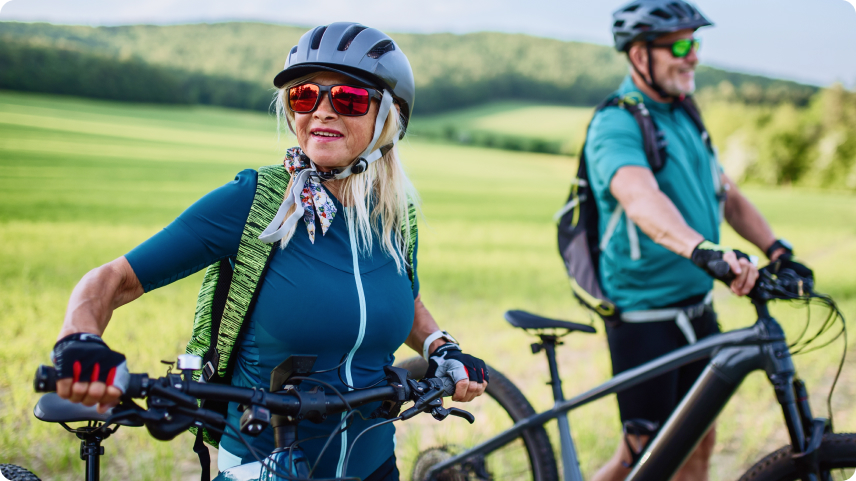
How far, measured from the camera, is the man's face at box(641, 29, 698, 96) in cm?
304

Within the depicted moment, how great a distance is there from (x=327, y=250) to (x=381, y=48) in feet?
2.29

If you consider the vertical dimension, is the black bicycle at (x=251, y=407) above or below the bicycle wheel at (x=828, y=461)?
above

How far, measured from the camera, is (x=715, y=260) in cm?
236

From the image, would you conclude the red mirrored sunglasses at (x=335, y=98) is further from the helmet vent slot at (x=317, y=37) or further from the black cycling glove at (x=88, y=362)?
the black cycling glove at (x=88, y=362)

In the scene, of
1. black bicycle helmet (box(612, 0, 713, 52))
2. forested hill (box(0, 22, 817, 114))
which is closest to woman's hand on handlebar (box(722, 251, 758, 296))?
black bicycle helmet (box(612, 0, 713, 52))

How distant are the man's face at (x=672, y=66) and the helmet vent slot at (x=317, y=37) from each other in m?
1.81

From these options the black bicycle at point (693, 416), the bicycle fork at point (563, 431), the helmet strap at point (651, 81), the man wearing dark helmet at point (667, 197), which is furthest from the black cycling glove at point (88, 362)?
the helmet strap at point (651, 81)

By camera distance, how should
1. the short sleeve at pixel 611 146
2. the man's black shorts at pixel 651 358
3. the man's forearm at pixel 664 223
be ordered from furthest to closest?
1. the man's black shorts at pixel 651 358
2. the short sleeve at pixel 611 146
3. the man's forearm at pixel 664 223

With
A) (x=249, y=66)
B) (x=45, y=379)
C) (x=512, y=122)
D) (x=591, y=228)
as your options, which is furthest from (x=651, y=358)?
(x=512, y=122)

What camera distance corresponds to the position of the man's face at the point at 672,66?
3043 millimetres

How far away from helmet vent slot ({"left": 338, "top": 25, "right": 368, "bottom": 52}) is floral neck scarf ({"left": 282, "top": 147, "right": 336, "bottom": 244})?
0.35 meters

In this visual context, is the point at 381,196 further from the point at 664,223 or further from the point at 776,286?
the point at 776,286

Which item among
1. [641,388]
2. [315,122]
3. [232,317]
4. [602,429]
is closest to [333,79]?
[315,122]

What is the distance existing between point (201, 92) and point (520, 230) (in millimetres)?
52294
